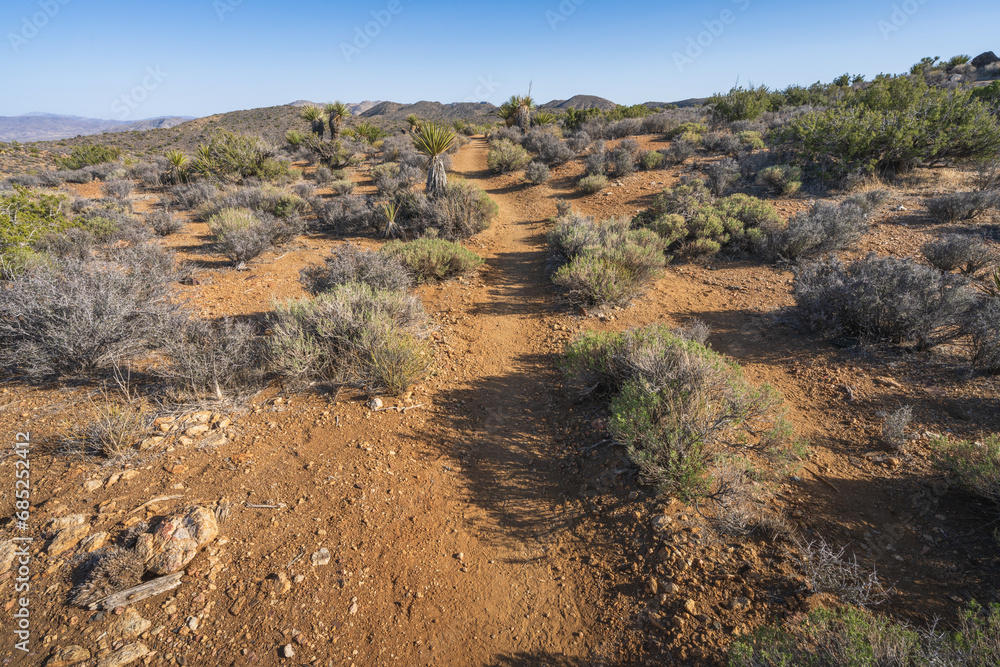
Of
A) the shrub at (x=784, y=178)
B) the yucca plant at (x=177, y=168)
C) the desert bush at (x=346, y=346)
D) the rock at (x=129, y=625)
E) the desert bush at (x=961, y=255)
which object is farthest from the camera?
the yucca plant at (x=177, y=168)

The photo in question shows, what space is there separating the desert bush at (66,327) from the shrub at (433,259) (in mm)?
3653

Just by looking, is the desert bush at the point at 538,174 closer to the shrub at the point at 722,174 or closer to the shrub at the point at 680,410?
the shrub at the point at 722,174

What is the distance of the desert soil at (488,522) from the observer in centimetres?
231

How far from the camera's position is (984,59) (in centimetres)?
2666

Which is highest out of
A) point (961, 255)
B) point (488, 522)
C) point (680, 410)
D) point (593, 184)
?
point (593, 184)

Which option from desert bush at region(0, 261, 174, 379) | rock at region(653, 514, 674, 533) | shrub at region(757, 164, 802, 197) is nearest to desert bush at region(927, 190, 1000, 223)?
shrub at region(757, 164, 802, 197)

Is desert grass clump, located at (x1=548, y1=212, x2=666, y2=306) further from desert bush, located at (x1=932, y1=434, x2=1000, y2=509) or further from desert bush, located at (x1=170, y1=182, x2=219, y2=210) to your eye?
desert bush, located at (x1=170, y1=182, x2=219, y2=210)

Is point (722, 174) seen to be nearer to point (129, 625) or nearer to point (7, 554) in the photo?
point (129, 625)

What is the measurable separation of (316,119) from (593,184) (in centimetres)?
1705

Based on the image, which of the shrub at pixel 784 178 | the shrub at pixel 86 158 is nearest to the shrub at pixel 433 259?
the shrub at pixel 784 178

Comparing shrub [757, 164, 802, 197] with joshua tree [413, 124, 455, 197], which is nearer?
shrub [757, 164, 802, 197]

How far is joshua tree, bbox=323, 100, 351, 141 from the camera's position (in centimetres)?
2042

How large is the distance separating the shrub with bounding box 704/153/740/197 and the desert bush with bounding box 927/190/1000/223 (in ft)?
13.3

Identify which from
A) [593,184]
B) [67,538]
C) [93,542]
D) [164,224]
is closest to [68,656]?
[93,542]
